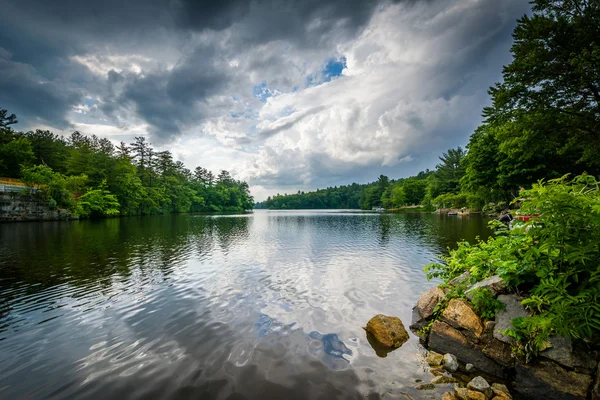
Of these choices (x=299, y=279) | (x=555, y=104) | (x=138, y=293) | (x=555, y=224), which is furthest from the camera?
(x=555, y=104)

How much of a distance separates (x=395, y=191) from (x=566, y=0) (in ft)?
340

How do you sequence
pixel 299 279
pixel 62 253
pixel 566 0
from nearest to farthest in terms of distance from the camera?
pixel 299 279 → pixel 62 253 → pixel 566 0

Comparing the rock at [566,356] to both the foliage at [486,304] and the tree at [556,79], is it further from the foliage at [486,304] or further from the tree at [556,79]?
the tree at [556,79]

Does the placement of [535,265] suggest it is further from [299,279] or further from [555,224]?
[299,279]

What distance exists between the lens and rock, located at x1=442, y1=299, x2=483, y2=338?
211 inches

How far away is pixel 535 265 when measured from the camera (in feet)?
16.0

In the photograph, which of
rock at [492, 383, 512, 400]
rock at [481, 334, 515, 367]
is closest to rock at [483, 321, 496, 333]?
rock at [481, 334, 515, 367]

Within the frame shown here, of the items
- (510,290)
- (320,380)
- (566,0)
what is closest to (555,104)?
(566,0)

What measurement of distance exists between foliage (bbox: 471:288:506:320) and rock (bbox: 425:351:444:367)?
4.39 feet

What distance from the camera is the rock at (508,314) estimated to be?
493 cm

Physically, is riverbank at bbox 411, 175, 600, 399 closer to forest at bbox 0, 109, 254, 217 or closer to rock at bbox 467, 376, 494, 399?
rock at bbox 467, 376, 494, 399

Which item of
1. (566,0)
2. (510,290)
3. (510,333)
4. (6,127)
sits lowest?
(510,333)

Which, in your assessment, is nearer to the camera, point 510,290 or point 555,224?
point 555,224

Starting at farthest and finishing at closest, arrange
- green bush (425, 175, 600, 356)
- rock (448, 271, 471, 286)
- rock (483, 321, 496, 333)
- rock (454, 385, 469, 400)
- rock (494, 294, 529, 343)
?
rock (448, 271, 471, 286)
rock (483, 321, 496, 333)
rock (494, 294, 529, 343)
rock (454, 385, 469, 400)
green bush (425, 175, 600, 356)
